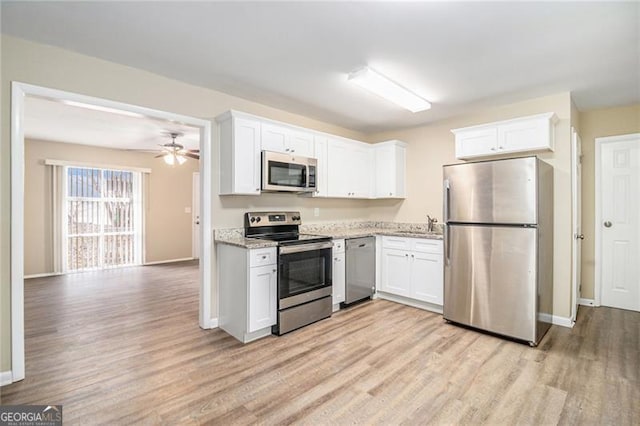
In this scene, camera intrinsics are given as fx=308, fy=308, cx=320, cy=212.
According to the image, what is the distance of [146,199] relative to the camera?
276 inches

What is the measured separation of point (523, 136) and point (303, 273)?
2.83 meters

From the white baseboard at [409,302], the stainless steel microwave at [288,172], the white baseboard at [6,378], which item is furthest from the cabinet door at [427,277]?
the white baseboard at [6,378]

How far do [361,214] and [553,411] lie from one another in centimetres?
357

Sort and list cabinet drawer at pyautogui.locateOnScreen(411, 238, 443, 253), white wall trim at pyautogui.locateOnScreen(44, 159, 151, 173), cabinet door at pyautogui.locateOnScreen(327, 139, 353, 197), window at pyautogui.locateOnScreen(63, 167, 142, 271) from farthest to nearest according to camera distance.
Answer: window at pyautogui.locateOnScreen(63, 167, 142, 271) < white wall trim at pyautogui.locateOnScreen(44, 159, 151, 173) < cabinet door at pyautogui.locateOnScreen(327, 139, 353, 197) < cabinet drawer at pyautogui.locateOnScreen(411, 238, 443, 253)

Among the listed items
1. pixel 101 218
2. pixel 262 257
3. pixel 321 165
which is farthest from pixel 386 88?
pixel 101 218

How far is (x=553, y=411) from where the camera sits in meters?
1.97

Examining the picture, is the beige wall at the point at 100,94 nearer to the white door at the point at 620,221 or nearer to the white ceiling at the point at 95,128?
the white ceiling at the point at 95,128

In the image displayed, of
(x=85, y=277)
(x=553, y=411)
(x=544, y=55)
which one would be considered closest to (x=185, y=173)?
(x=85, y=277)

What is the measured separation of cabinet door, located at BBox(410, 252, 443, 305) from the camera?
12.2 ft

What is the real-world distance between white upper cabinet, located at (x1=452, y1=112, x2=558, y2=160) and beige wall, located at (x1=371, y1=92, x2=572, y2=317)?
20cm

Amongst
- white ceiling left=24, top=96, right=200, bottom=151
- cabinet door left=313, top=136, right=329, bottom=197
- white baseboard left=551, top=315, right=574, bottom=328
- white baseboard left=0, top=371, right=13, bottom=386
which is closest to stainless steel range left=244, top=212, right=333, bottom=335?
cabinet door left=313, top=136, right=329, bottom=197

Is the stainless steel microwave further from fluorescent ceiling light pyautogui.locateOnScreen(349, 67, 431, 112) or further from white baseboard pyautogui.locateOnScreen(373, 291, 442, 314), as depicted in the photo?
white baseboard pyautogui.locateOnScreen(373, 291, 442, 314)

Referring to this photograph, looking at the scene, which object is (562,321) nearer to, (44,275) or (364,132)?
(364,132)

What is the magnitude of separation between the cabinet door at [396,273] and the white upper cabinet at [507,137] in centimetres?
150
